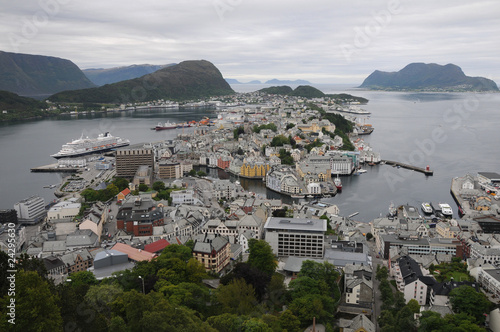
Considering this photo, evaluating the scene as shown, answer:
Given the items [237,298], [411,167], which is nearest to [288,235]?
[237,298]

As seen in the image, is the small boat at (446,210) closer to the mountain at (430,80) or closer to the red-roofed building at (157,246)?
the red-roofed building at (157,246)

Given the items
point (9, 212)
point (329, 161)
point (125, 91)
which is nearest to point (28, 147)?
point (9, 212)

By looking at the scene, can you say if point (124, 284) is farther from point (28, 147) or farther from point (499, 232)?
point (28, 147)

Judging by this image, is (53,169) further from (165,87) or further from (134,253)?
(165,87)

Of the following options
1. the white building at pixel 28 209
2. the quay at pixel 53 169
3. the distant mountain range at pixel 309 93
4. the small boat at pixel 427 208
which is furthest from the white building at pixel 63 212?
the distant mountain range at pixel 309 93

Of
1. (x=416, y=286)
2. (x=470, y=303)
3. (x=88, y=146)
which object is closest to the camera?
(x=470, y=303)

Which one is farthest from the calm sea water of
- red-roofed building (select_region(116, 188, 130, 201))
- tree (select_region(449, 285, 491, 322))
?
tree (select_region(449, 285, 491, 322))

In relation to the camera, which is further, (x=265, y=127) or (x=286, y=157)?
(x=265, y=127)
